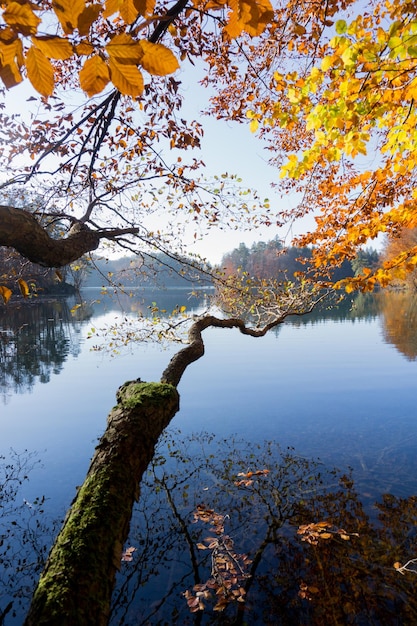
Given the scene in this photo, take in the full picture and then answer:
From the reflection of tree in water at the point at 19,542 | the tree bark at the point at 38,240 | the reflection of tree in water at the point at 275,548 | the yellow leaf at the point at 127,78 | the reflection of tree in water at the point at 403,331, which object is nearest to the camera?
the yellow leaf at the point at 127,78

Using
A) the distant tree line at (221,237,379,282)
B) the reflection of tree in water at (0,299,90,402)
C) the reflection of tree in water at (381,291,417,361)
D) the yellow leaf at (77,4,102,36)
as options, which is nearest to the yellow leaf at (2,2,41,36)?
the yellow leaf at (77,4,102,36)

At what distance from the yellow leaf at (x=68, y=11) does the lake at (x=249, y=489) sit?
617 cm

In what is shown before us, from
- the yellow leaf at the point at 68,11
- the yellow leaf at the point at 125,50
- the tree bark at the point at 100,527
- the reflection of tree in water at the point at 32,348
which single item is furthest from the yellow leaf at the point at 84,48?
the reflection of tree in water at the point at 32,348

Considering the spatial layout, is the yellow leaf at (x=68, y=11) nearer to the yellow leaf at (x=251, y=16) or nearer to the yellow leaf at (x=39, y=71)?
the yellow leaf at (x=39, y=71)

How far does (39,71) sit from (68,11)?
0.77 feet

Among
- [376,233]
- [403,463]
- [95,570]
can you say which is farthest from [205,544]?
[376,233]

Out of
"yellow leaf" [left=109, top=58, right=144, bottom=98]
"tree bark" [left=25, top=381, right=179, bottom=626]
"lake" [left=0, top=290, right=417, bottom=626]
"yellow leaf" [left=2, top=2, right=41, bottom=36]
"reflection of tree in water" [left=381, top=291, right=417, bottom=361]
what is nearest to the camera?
"yellow leaf" [left=2, top=2, right=41, bottom=36]

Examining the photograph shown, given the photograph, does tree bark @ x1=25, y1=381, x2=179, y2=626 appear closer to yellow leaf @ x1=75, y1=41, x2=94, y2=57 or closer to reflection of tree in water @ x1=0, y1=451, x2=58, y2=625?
yellow leaf @ x1=75, y1=41, x2=94, y2=57

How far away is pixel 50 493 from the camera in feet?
24.4

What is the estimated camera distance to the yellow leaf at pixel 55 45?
113cm

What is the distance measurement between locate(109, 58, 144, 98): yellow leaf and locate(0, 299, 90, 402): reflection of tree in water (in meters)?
10.5

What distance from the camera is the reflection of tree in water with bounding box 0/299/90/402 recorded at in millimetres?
16047

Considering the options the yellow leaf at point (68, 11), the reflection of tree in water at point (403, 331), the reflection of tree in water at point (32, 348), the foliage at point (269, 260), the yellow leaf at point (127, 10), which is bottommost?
the reflection of tree in water at point (403, 331)

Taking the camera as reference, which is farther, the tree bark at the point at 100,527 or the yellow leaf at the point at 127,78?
the tree bark at the point at 100,527
